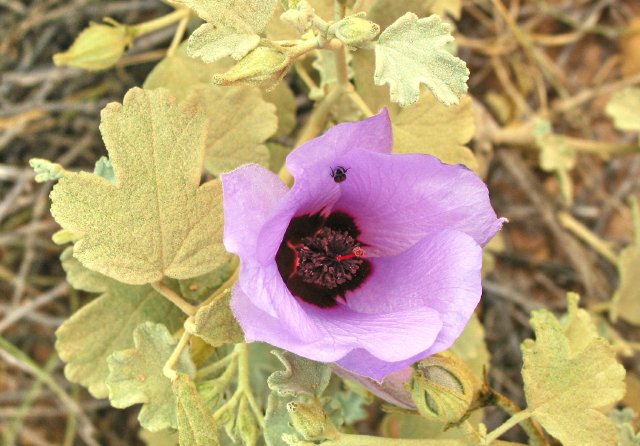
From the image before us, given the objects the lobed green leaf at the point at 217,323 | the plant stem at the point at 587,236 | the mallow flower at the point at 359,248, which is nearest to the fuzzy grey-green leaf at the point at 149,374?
the lobed green leaf at the point at 217,323

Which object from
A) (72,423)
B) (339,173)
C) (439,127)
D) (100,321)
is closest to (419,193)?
(339,173)

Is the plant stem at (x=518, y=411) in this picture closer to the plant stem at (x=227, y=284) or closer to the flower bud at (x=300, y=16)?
the plant stem at (x=227, y=284)

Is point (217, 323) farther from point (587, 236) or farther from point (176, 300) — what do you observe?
point (587, 236)

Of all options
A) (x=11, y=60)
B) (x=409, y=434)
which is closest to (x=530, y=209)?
(x=409, y=434)

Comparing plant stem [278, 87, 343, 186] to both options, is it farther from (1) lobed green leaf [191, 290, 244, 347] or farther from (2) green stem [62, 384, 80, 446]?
(2) green stem [62, 384, 80, 446]

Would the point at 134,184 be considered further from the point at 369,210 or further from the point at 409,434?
the point at 409,434

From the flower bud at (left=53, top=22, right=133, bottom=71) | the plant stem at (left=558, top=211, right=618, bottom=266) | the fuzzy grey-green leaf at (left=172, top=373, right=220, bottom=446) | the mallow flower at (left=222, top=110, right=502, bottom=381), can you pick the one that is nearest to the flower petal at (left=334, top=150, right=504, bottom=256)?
the mallow flower at (left=222, top=110, right=502, bottom=381)
